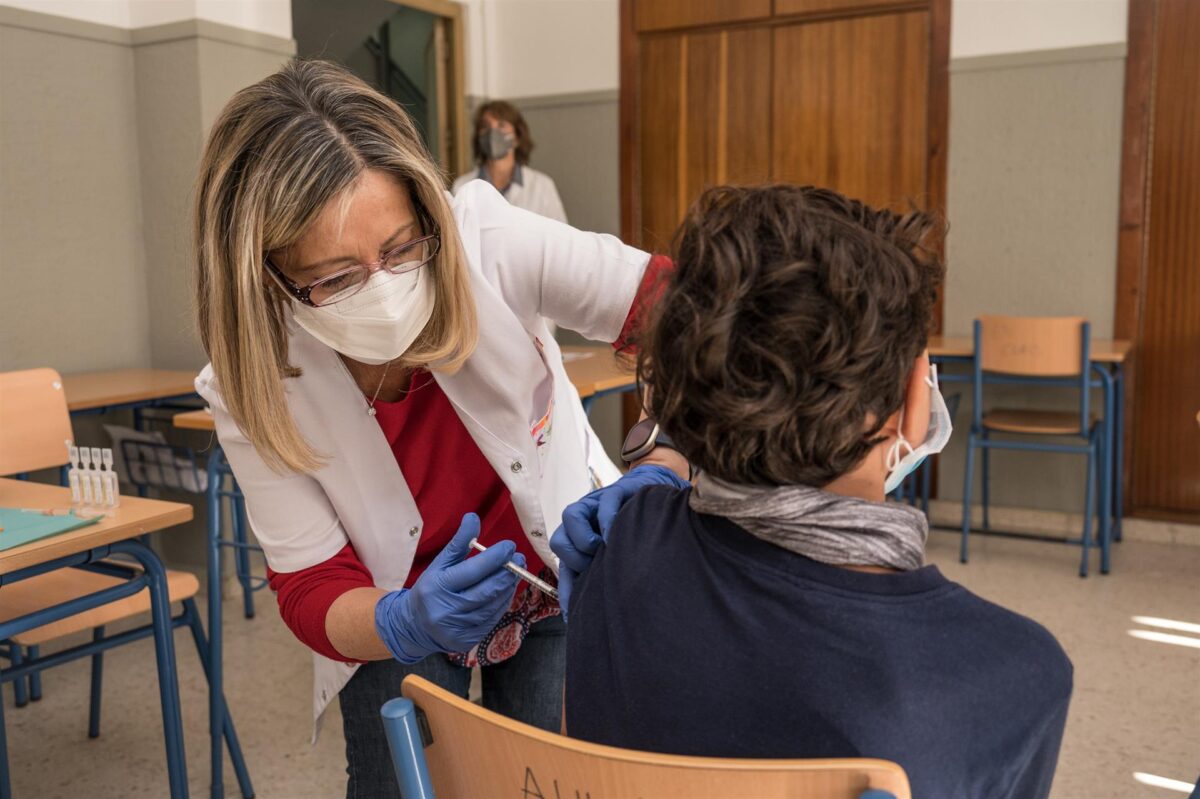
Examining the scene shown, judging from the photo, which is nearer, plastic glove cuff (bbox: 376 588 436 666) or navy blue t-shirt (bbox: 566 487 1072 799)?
navy blue t-shirt (bbox: 566 487 1072 799)

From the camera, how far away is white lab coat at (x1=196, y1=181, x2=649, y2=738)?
120 cm

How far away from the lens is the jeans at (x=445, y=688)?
1211 mm

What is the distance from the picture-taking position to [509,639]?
1272 mm

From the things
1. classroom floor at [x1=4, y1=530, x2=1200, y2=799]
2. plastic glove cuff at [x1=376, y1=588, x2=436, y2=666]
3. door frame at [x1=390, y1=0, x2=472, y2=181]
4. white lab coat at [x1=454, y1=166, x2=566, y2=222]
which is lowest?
classroom floor at [x1=4, y1=530, x2=1200, y2=799]

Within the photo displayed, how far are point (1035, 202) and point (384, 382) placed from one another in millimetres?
3497

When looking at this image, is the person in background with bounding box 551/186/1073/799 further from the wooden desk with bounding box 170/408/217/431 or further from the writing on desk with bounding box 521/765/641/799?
the wooden desk with bounding box 170/408/217/431

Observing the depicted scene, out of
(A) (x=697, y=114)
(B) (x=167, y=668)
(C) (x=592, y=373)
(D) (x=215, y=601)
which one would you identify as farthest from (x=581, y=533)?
(A) (x=697, y=114)

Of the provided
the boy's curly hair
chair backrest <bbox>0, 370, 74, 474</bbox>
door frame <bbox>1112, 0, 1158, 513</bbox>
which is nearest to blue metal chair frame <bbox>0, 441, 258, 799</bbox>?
chair backrest <bbox>0, 370, 74, 474</bbox>

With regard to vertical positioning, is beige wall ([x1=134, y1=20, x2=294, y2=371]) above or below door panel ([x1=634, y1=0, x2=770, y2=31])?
below

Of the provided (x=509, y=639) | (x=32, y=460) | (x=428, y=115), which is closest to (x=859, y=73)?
(x=428, y=115)

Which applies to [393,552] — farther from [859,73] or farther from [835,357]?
[859,73]

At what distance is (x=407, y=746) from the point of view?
0.77 metres

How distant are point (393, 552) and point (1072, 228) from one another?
357cm

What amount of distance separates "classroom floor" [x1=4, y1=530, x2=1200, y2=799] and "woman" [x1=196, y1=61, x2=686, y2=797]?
121 cm
